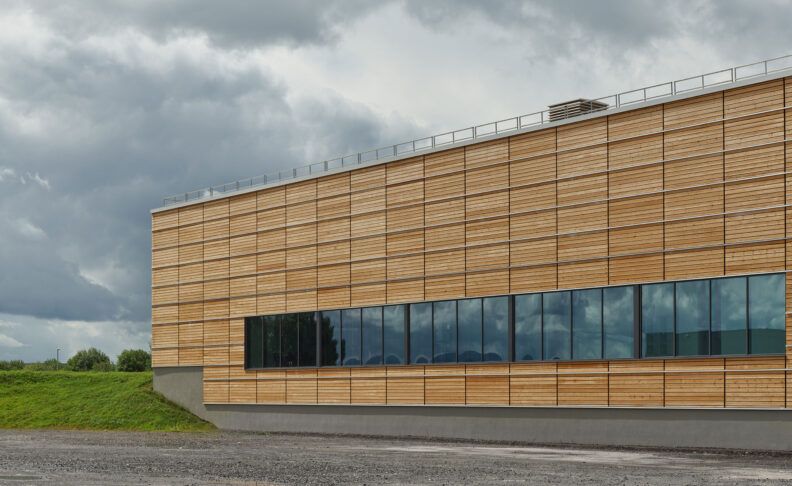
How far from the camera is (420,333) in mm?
44500

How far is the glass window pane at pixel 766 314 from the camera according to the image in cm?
3262

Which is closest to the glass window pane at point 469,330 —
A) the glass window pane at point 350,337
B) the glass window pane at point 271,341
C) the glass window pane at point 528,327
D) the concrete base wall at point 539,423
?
the glass window pane at point 528,327

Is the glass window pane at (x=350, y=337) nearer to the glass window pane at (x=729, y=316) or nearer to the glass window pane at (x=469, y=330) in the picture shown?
the glass window pane at (x=469, y=330)

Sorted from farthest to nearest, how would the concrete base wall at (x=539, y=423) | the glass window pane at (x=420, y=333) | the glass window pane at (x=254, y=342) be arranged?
1. the glass window pane at (x=254, y=342)
2. the glass window pane at (x=420, y=333)
3. the concrete base wall at (x=539, y=423)

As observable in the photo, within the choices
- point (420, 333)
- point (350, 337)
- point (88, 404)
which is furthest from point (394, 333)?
point (88, 404)

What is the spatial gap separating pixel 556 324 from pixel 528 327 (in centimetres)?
142

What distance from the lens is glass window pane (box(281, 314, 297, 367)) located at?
167 ft

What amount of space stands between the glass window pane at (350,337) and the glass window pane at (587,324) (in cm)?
1286

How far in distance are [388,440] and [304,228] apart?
13.4 metres

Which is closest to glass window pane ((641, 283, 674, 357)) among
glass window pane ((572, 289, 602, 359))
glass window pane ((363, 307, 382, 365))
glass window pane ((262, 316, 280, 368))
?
glass window pane ((572, 289, 602, 359))

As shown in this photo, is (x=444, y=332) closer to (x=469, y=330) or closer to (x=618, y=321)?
(x=469, y=330)

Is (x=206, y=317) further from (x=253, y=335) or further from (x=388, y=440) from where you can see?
(x=388, y=440)

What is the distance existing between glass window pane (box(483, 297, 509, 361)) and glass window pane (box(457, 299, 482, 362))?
0.40m

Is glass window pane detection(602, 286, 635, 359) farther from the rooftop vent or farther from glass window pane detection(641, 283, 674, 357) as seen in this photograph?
the rooftop vent
